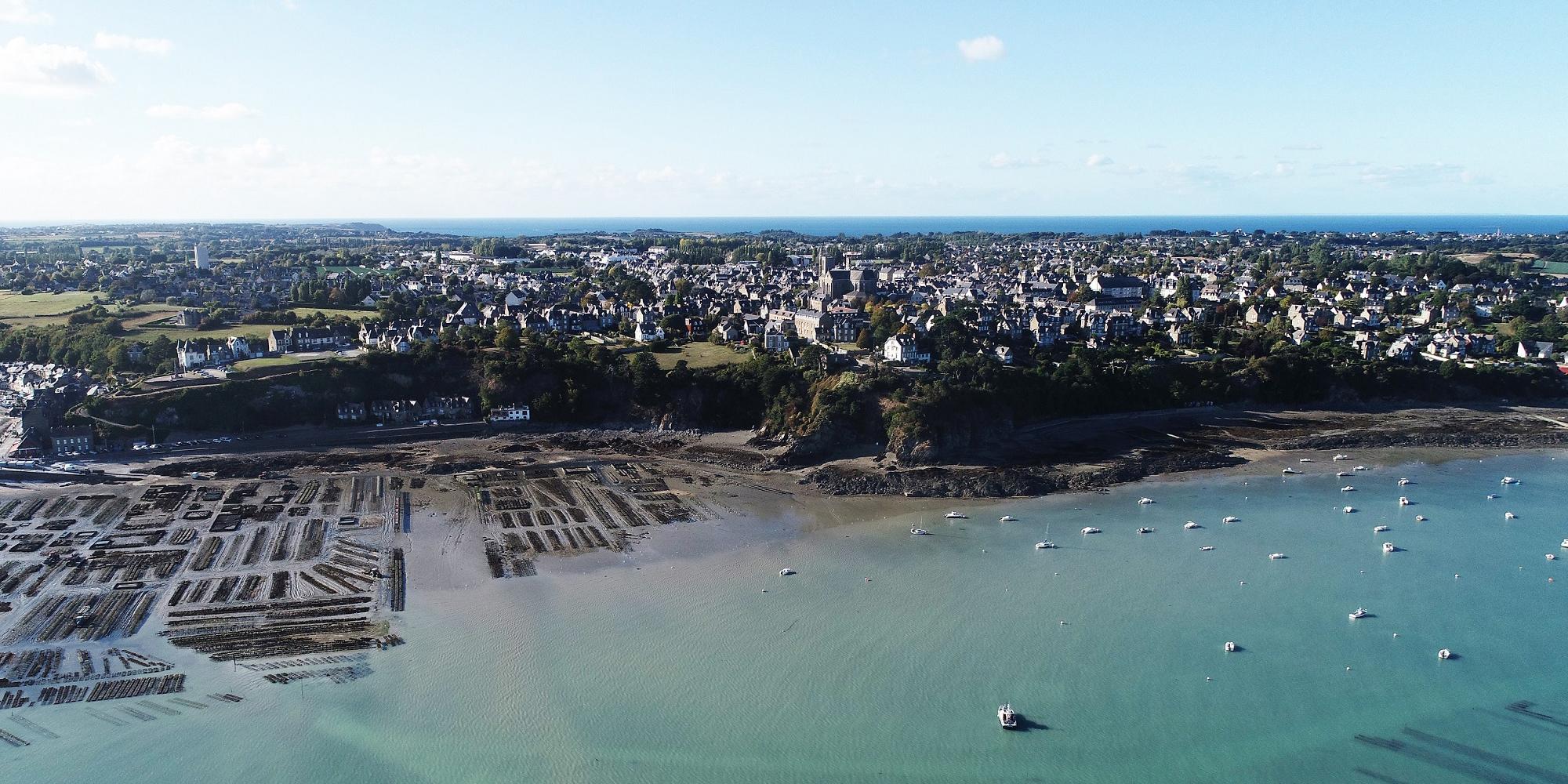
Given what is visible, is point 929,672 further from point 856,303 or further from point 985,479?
point 856,303

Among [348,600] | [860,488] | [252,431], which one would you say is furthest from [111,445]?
[860,488]

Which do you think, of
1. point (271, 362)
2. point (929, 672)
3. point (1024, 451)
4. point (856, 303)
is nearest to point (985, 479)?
point (1024, 451)

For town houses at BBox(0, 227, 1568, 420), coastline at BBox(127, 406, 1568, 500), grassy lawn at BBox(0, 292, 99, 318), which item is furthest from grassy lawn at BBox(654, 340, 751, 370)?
Result: grassy lawn at BBox(0, 292, 99, 318)

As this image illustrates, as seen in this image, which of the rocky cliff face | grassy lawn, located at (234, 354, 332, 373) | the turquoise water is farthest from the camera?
grassy lawn, located at (234, 354, 332, 373)

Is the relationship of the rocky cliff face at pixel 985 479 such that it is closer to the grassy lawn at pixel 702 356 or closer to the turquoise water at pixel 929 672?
the turquoise water at pixel 929 672

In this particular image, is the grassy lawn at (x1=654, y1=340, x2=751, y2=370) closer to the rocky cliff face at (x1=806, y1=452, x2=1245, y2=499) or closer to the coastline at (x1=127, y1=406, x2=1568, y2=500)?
the coastline at (x1=127, y1=406, x2=1568, y2=500)

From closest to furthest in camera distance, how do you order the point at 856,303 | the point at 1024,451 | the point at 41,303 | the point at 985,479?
the point at 985,479 → the point at 1024,451 → the point at 856,303 → the point at 41,303

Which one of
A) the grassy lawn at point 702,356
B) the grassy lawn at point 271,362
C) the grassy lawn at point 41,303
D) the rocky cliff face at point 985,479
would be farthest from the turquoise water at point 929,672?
the grassy lawn at point 41,303

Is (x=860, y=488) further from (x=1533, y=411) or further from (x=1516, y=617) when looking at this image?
(x=1533, y=411)
